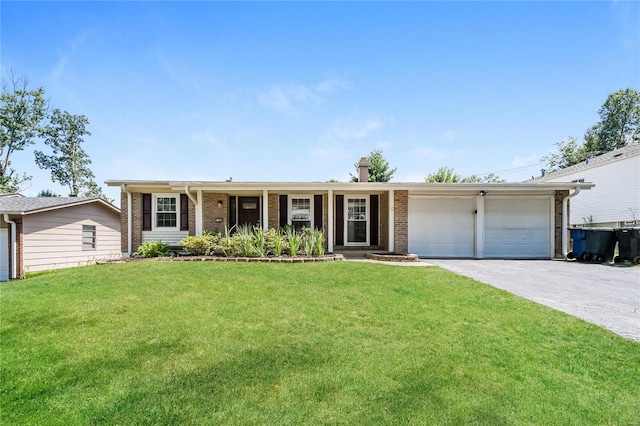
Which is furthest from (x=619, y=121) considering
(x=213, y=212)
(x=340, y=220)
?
(x=213, y=212)

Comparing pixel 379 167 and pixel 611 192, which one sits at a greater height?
pixel 379 167

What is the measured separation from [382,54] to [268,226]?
7523 mm

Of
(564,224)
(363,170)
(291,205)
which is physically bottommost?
(564,224)

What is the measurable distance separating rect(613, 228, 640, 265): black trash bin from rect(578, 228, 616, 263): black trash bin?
0.17 meters

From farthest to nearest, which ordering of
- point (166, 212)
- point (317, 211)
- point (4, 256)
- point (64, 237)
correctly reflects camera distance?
point (64, 237)
point (317, 211)
point (4, 256)
point (166, 212)

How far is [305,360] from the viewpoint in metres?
3.28

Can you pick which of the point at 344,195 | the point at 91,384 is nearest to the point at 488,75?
the point at 344,195

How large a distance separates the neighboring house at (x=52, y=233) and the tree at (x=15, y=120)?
54.1 ft

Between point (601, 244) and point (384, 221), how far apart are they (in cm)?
750

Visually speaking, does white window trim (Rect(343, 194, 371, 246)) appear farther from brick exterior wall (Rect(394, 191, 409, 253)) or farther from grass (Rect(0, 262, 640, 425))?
grass (Rect(0, 262, 640, 425))

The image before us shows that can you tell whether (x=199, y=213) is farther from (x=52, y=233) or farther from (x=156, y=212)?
(x=52, y=233)

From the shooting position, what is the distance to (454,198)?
11.6 meters

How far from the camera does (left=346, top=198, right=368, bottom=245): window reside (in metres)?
12.2

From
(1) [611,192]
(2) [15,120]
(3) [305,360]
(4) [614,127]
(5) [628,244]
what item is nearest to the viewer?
(3) [305,360]
